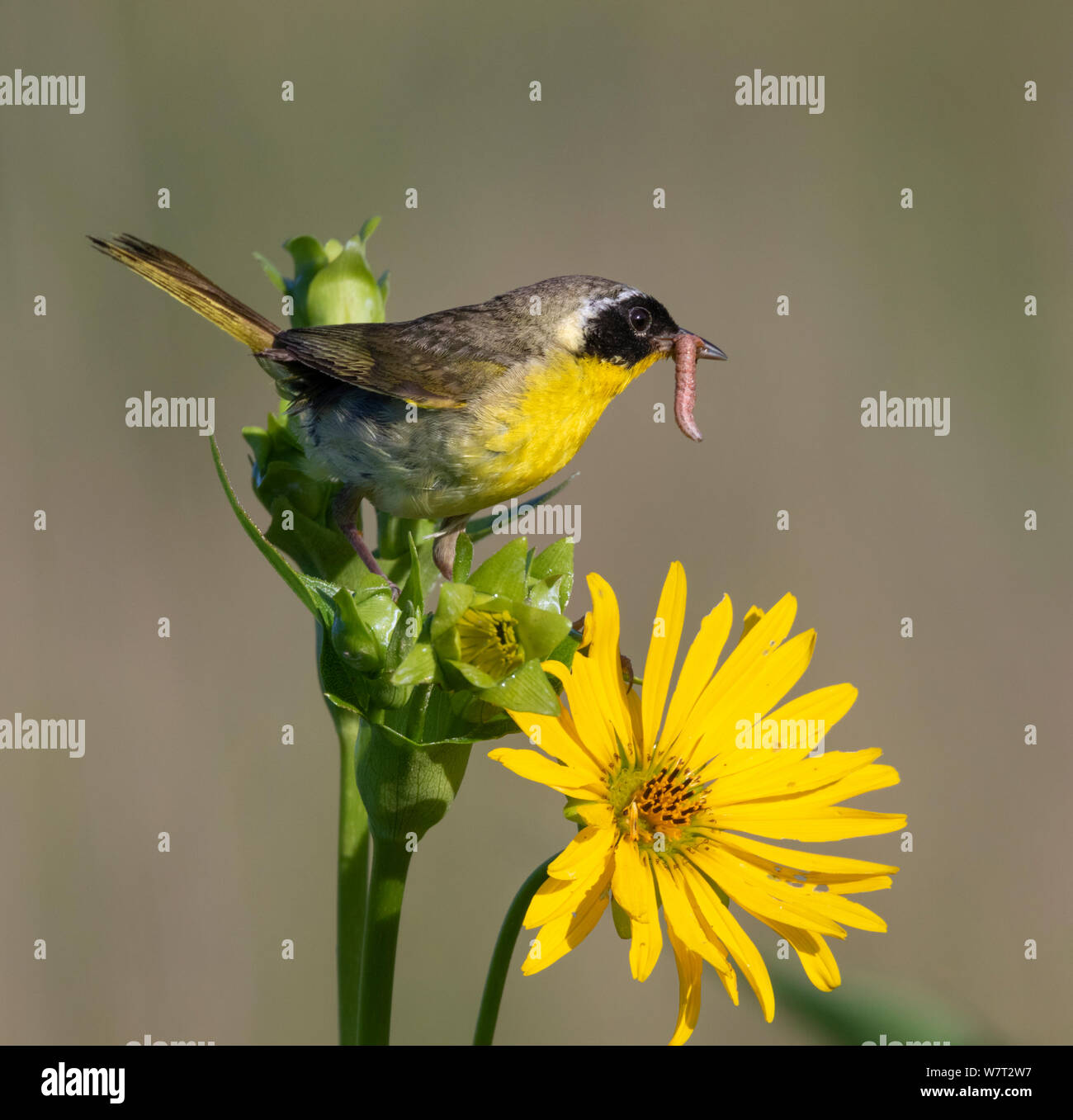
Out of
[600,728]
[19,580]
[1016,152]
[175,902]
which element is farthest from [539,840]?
[1016,152]

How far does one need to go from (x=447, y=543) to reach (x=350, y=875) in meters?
0.64

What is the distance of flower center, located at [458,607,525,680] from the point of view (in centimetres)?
146

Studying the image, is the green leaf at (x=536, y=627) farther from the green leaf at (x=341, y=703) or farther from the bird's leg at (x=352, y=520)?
the bird's leg at (x=352, y=520)

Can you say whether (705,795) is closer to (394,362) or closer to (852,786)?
(852,786)

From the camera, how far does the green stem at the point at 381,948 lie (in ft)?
5.01

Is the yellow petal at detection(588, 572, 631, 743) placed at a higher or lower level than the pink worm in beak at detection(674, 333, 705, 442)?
lower

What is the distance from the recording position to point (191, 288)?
2.29m

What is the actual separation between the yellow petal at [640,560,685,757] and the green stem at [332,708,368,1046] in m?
0.46

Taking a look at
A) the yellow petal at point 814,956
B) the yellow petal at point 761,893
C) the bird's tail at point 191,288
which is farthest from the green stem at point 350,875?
the bird's tail at point 191,288

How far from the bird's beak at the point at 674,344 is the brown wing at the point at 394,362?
12.9 inches

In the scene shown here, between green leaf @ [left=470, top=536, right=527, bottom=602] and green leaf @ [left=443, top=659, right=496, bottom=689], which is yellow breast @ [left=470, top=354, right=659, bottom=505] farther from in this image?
green leaf @ [left=443, top=659, right=496, bottom=689]

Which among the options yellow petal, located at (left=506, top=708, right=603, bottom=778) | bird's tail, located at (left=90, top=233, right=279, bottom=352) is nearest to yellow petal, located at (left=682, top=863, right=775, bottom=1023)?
yellow petal, located at (left=506, top=708, right=603, bottom=778)

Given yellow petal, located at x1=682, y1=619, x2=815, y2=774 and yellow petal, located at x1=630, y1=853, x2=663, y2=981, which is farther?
yellow petal, located at x1=682, y1=619, x2=815, y2=774

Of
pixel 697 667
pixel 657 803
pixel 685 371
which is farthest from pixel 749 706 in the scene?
pixel 685 371
